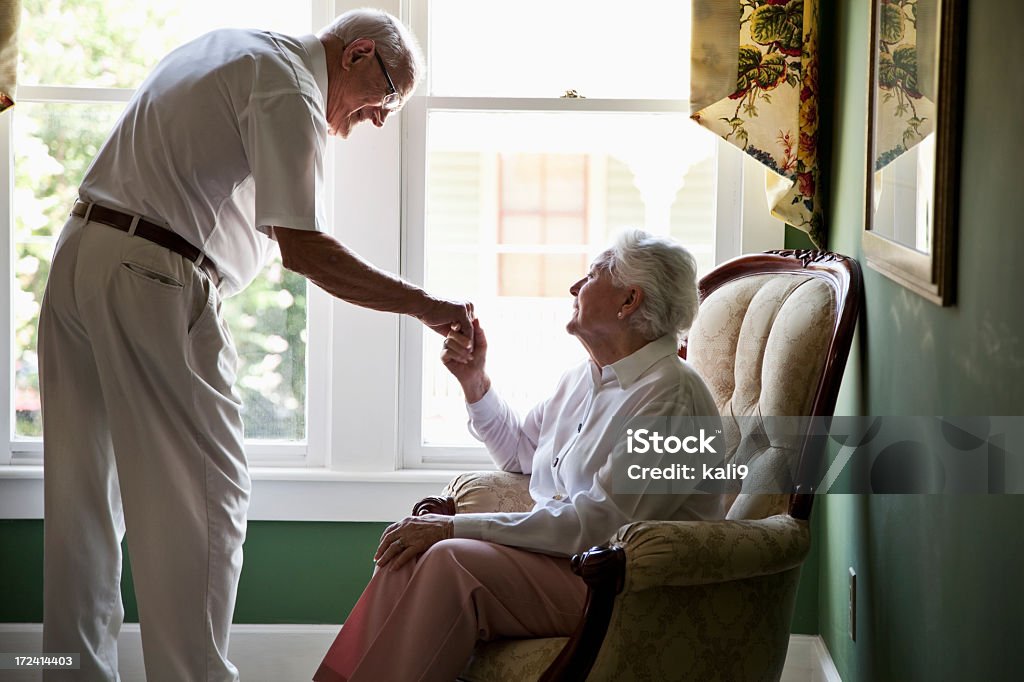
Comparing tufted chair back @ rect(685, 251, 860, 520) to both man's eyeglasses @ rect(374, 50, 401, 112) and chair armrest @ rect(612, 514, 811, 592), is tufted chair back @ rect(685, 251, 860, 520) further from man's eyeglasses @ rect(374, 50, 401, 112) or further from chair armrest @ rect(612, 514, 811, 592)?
man's eyeglasses @ rect(374, 50, 401, 112)

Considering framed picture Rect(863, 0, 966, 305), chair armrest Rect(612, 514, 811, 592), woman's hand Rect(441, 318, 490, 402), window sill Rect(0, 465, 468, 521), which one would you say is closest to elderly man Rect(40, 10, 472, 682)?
woman's hand Rect(441, 318, 490, 402)

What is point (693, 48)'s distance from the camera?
2.62m

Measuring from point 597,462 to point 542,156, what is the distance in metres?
1.21

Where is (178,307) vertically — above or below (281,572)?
above

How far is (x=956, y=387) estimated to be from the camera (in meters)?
1.55

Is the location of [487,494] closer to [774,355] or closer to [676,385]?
[676,385]

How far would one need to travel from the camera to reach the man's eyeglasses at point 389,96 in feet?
7.37

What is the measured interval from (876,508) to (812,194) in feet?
2.96

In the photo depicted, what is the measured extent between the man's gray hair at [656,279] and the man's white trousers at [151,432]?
855 millimetres

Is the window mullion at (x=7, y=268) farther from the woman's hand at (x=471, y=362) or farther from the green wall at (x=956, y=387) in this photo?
the green wall at (x=956, y=387)

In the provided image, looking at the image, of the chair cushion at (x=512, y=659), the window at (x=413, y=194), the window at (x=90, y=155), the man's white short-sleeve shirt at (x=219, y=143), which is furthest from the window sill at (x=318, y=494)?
the chair cushion at (x=512, y=659)

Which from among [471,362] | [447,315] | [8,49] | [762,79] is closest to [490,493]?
[471,362]

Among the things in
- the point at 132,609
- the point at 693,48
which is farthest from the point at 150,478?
the point at 693,48

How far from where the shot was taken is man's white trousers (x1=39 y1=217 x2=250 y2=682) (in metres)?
2.07
